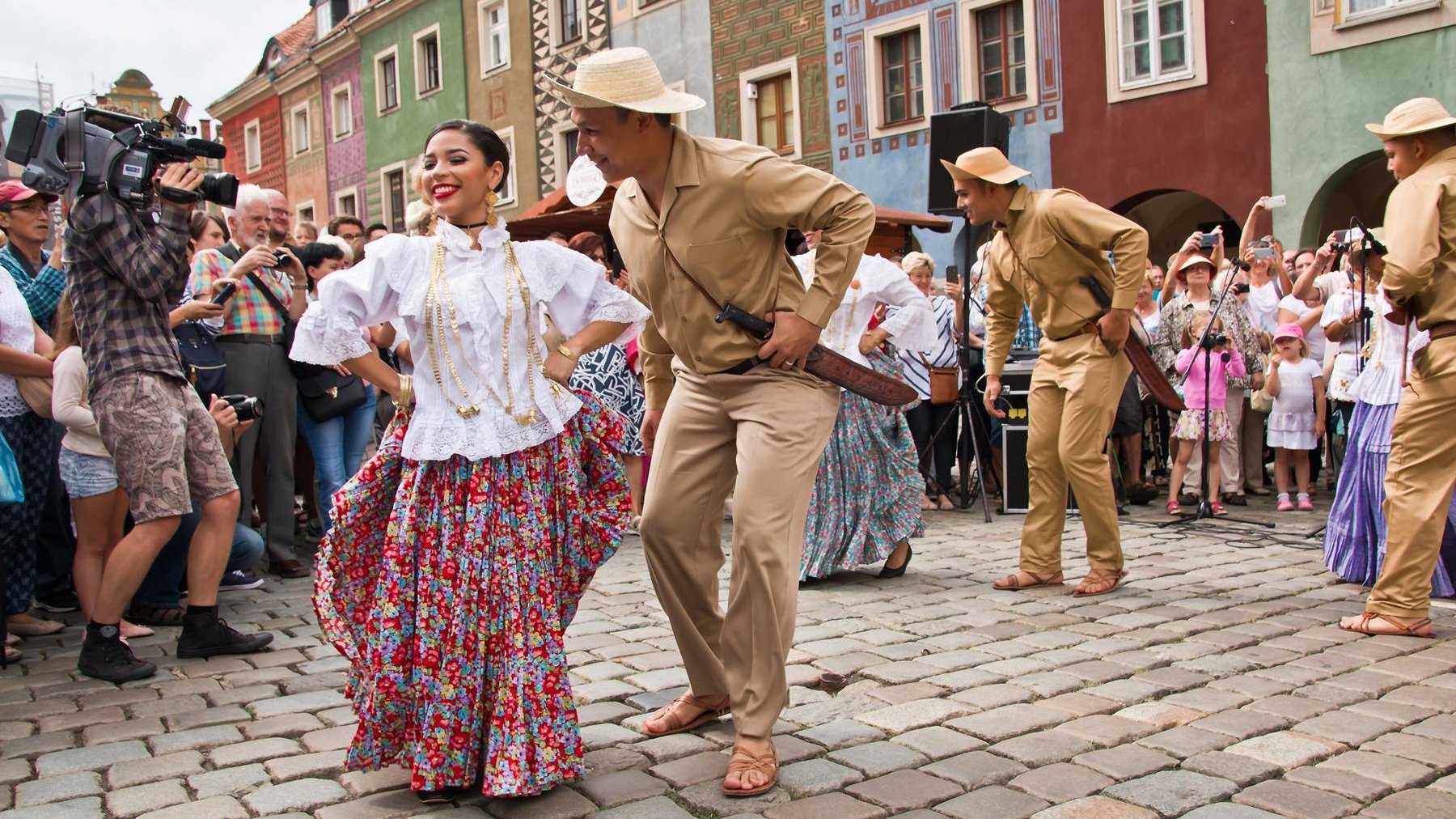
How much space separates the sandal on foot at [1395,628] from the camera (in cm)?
517

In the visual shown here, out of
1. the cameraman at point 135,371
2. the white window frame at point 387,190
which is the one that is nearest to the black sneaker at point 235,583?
the cameraman at point 135,371

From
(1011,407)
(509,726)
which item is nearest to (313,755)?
(509,726)

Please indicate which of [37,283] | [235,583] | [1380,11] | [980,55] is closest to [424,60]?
[980,55]

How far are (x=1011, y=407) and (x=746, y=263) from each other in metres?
6.26

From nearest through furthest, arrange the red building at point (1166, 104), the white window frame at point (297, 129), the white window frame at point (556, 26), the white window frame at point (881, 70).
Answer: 1. the red building at point (1166, 104)
2. the white window frame at point (881, 70)
3. the white window frame at point (556, 26)
4. the white window frame at point (297, 129)

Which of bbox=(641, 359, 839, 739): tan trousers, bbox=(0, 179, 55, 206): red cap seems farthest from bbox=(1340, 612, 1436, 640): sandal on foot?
bbox=(0, 179, 55, 206): red cap

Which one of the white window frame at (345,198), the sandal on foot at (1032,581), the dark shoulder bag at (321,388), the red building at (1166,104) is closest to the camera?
the sandal on foot at (1032,581)

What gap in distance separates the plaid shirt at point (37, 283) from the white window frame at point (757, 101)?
16.0 m

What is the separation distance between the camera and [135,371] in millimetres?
5180

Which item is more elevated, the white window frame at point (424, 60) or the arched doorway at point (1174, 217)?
the white window frame at point (424, 60)

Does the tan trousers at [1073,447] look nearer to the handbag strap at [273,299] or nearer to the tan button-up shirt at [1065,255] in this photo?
the tan button-up shirt at [1065,255]

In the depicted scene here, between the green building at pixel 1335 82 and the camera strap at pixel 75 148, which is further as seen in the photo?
the green building at pixel 1335 82

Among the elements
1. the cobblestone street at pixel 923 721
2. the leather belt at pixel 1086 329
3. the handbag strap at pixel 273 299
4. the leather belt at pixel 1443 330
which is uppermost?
the handbag strap at pixel 273 299

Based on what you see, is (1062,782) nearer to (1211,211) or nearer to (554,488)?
(554,488)
